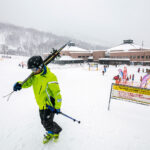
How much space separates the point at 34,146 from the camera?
9.11ft

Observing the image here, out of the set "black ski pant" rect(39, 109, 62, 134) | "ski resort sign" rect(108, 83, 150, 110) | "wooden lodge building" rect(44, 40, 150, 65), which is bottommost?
"black ski pant" rect(39, 109, 62, 134)

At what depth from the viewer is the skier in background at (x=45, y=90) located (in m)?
2.34

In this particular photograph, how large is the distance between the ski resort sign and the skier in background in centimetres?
285

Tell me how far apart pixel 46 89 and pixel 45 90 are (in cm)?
4

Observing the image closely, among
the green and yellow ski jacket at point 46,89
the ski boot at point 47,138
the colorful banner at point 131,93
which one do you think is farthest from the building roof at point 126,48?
the ski boot at point 47,138

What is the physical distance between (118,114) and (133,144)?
1486 mm

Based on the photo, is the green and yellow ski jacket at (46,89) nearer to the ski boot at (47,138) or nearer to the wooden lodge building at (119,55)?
the ski boot at (47,138)

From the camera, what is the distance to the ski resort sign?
148 inches

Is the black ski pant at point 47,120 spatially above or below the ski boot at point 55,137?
above

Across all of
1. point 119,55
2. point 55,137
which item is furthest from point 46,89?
point 119,55

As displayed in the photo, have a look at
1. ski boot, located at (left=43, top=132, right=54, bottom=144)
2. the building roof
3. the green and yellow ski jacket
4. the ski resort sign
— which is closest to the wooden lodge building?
the building roof

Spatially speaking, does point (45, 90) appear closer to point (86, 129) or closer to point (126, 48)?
point (86, 129)

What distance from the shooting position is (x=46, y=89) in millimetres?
2395

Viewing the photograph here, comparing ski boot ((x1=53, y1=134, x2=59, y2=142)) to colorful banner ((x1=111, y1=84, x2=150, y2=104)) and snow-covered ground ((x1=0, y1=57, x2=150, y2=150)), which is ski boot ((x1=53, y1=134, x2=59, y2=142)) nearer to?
snow-covered ground ((x1=0, y1=57, x2=150, y2=150))
